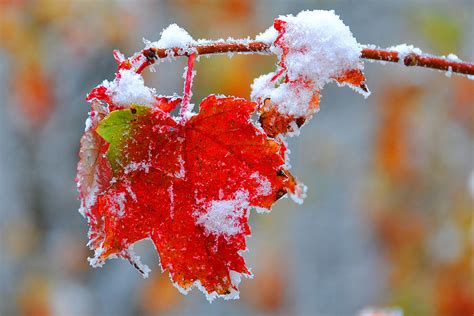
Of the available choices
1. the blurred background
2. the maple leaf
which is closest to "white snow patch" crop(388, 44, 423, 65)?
the maple leaf

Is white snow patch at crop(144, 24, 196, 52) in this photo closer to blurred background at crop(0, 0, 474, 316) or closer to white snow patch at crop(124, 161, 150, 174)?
white snow patch at crop(124, 161, 150, 174)

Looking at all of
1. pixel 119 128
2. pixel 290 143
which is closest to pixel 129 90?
pixel 119 128

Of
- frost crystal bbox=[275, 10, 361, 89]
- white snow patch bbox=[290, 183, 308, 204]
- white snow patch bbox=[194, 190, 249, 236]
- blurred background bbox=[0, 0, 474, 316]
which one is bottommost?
white snow patch bbox=[194, 190, 249, 236]

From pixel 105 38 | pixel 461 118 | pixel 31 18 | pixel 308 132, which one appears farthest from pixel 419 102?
pixel 31 18

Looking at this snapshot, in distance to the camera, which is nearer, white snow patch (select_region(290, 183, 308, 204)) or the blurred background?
white snow patch (select_region(290, 183, 308, 204))

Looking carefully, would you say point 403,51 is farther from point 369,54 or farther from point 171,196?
point 171,196
